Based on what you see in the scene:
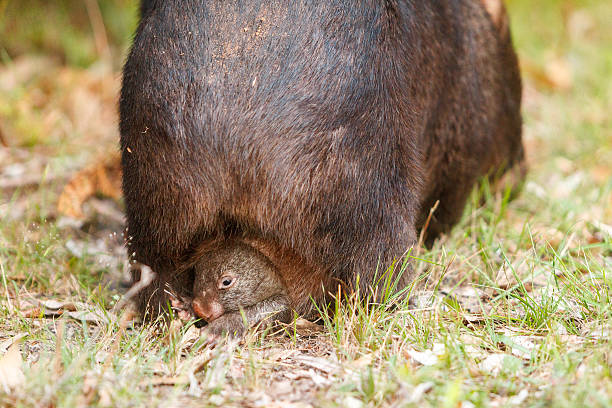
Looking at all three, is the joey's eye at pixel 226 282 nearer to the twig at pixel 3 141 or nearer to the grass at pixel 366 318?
the grass at pixel 366 318

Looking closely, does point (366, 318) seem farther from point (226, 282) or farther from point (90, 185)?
point (90, 185)

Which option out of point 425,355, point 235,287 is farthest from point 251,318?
point 425,355

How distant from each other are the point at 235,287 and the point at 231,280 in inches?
1.2

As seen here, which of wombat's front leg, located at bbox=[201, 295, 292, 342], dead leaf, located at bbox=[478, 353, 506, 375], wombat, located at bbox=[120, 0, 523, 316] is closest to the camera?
dead leaf, located at bbox=[478, 353, 506, 375]

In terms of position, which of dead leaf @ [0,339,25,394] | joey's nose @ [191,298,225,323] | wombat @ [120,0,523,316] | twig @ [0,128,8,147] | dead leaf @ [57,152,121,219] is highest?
wombat @ [120,0,523,316]

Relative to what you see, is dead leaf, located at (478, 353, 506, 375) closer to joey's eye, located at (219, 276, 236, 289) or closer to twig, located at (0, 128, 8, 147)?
joey's eye, located at (219, 276, 236, 289)

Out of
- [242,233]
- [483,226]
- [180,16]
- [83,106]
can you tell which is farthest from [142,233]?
[83,106]

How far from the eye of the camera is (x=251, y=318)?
2586mm

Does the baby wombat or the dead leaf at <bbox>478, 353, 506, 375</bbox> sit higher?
the baby wombat

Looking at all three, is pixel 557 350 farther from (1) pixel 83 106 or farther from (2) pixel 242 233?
(1) pixel 83 106

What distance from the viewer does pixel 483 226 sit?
3.50 meters

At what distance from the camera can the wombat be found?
2336 millimetres

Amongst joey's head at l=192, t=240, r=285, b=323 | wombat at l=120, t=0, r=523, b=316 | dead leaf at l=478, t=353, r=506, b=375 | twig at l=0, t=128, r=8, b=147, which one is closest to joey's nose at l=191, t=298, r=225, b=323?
joey's head at l=192, t=240, r=285, b=323

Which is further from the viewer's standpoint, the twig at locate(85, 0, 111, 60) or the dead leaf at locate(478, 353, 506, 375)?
the twig at locate(85, 0, 111, 60)
